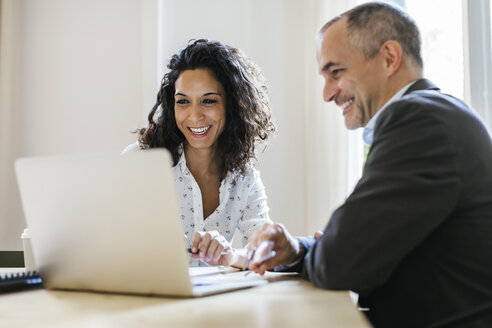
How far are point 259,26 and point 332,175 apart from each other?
99cm

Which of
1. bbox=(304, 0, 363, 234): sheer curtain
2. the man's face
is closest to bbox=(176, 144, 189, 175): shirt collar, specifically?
the man's face

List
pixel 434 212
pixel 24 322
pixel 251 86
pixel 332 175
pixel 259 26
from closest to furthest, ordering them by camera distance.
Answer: pixel 24 322 → pixel 434 212 → pixel 251 86 → pixel 332 175 → pixel 259 26

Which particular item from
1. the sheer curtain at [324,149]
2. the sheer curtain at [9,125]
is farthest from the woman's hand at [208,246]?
the sheer curtain at [9,125]

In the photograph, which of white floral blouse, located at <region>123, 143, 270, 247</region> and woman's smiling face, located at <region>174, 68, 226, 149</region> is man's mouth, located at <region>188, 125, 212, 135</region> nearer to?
woman's smiling face, located at <region>174, 68, 226, 149</region>

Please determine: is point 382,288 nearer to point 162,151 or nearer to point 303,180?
point 162,151

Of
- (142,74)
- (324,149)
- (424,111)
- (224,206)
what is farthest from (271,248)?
(142,74)

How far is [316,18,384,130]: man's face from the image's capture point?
131cm

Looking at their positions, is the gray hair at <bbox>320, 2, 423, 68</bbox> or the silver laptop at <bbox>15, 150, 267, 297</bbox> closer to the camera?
the silver laptop at <bbox>15, 150, 267, 297</bbox>

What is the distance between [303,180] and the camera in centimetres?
319

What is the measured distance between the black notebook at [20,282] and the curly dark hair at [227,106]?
3.91 feet

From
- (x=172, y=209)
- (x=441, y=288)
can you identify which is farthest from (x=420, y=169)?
(x=172, y=209)

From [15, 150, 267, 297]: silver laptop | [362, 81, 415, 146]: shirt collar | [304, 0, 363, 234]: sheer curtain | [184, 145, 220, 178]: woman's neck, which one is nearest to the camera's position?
[15, 150, 267, 297]: silver laptop

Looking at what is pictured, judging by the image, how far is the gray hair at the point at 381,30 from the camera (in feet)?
4.26

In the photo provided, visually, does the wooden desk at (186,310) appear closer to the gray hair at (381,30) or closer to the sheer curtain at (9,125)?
the gray hair at (381,30)
